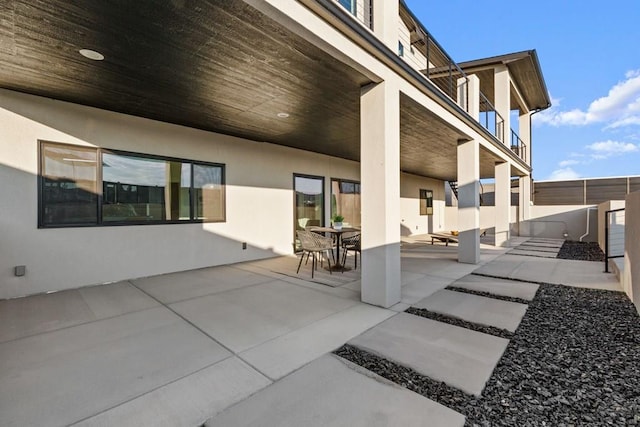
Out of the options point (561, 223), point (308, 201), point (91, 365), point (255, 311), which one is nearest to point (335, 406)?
point (255, 311)

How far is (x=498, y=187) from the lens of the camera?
9211 mm

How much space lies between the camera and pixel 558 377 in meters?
2.14

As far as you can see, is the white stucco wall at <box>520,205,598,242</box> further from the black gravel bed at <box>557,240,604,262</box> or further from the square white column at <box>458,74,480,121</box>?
the square white column at <box>458,74,480,121</box>

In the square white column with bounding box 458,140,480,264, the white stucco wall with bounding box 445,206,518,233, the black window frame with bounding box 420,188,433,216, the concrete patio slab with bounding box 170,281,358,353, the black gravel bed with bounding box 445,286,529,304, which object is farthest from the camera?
the black window frame with bounding box 420,188,433,216

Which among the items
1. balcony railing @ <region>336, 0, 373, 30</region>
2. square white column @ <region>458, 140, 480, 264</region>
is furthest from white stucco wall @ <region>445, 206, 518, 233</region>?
balcony railing @ <region>336, 0, 373, 30</region>

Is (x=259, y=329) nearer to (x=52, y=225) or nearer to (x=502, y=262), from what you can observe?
(x=52, y=225)

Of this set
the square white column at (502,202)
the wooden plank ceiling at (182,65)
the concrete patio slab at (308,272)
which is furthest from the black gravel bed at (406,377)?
the square white column at (502,202)

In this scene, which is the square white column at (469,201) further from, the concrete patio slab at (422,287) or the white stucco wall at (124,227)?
the white stucco wall at (124,227)

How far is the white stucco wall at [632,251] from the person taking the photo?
3.57 m

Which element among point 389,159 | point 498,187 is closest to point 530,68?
point 498,187

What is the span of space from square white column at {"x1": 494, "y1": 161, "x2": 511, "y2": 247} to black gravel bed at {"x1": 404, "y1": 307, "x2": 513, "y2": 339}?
284 inches

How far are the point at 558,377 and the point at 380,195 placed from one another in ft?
7.56

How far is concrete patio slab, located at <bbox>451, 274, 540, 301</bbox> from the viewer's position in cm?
424

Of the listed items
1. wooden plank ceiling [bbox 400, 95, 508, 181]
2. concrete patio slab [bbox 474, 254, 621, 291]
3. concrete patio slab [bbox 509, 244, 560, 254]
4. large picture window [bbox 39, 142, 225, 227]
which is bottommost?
concrete patio slab [bbox 474, 254, 621, 291]
